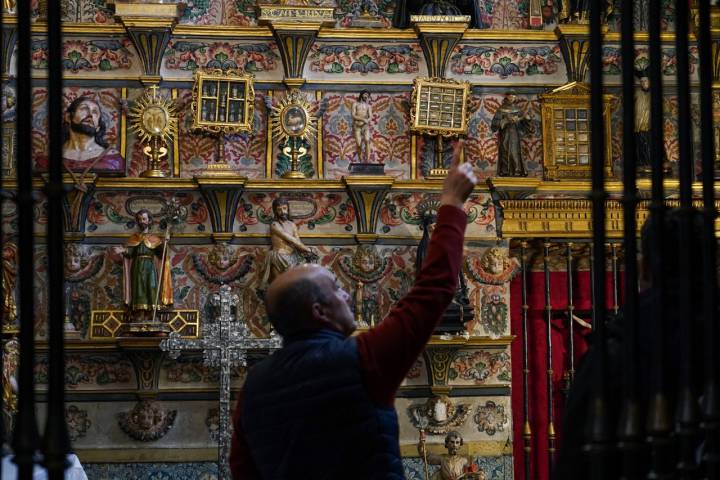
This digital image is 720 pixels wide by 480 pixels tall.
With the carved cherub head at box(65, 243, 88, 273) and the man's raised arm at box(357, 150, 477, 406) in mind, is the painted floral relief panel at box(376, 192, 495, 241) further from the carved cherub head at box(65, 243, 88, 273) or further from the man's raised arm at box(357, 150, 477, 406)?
the man's raised arm at box(357, 150, 477, 406)

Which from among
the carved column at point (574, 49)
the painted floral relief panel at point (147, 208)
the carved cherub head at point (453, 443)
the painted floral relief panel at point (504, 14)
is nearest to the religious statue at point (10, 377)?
the painted floral relief panel at point (147, 208)

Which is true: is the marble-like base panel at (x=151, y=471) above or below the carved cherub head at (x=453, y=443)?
below

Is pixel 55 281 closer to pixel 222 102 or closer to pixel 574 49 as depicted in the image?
pixel 222 102

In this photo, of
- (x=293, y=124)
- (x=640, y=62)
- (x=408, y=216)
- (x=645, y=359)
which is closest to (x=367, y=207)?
(x=408, y=216)

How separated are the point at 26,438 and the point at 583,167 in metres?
11.1

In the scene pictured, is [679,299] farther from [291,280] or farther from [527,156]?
[527,156]

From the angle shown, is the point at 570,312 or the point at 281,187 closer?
the point at 281,187

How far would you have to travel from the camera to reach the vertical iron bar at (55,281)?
2.60 metres

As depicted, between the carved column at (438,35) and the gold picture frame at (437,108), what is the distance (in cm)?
15

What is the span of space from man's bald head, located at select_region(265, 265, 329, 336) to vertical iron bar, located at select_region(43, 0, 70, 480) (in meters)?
1.53

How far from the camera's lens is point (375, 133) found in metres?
13.1

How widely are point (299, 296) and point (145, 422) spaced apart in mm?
8469

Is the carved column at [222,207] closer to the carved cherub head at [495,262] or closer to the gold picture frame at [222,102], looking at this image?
the gold picture frame at [222,102]

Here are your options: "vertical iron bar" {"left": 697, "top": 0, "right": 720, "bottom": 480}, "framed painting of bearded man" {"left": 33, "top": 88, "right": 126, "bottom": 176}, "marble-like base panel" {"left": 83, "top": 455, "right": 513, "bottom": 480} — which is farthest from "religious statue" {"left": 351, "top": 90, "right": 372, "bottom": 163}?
"vertical iron bar" {"left": 697, "top": 0, "right": 720, "bottom": 480}
